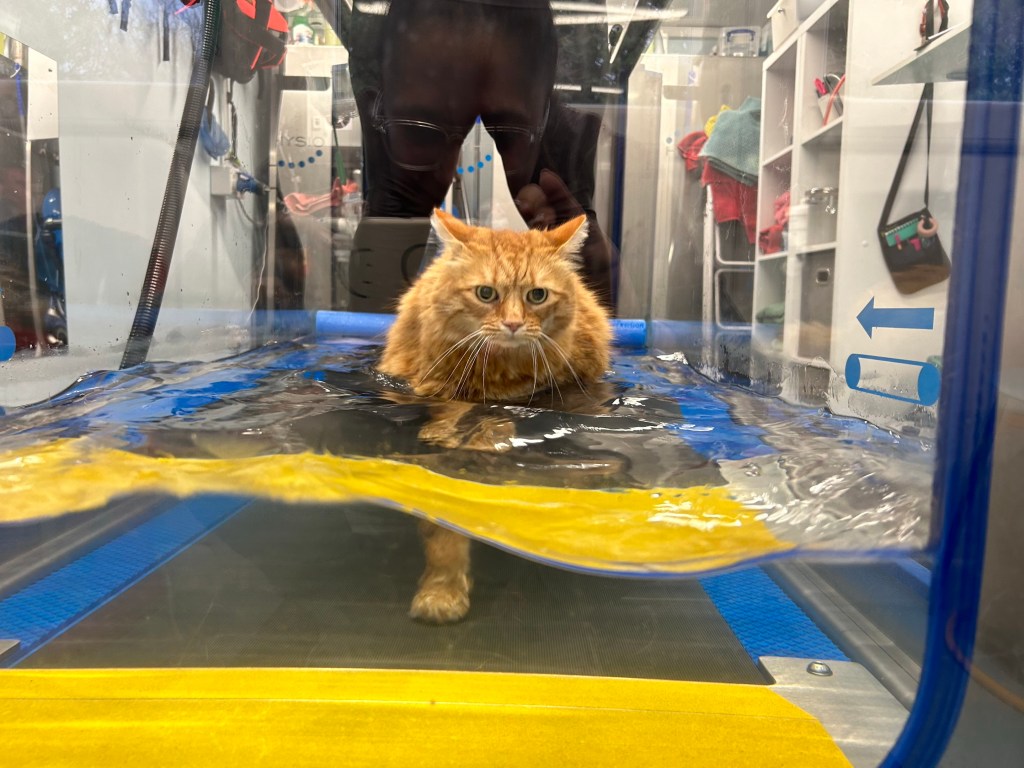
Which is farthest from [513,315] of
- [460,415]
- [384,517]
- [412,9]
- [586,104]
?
[586,104]

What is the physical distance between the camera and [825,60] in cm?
170

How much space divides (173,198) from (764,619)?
2.24 meters

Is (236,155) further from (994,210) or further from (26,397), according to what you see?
(994,210)

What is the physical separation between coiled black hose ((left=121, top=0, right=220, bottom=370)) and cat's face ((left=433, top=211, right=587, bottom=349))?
45.7 inches

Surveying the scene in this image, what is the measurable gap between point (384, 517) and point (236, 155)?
7.80 ft

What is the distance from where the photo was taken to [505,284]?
4.65 ft

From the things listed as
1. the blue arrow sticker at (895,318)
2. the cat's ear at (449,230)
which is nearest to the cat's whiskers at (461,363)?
the cat's ear at (449,230)

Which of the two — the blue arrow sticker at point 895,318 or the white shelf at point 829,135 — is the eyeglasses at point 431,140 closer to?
the white shelf at point 829,135

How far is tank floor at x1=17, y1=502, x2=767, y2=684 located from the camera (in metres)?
0.90

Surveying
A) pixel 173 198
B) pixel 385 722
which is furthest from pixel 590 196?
pixel 385 722

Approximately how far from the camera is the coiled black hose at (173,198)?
2002 millimetres

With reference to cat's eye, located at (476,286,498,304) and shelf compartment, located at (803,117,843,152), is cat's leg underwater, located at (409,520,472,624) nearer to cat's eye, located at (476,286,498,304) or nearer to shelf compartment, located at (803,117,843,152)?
cat's eye, located at (476,286,498,304)

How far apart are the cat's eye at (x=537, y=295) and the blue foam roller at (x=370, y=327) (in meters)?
1.22

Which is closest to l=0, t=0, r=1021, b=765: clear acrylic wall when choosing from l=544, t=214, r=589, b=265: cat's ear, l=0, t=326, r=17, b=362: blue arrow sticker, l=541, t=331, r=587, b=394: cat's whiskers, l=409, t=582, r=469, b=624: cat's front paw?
l=0, t=326, r=17, b=362: blue arrow sticker
